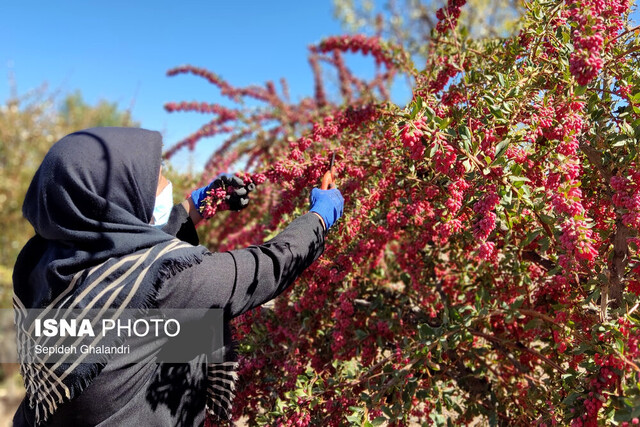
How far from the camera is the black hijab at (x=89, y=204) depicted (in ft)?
4.15

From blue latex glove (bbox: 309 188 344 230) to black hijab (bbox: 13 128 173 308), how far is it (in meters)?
0.58

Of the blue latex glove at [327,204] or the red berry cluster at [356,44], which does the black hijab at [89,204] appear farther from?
the red berry cluster at [356,44]

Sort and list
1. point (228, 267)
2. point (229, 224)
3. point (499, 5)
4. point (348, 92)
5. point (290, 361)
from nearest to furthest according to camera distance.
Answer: point (228, 267)
point (290, 361)
point (229, 224)
point (499, 5)
point (348, 92)

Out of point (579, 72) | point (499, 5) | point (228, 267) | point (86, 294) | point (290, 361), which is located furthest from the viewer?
point (499, 5)

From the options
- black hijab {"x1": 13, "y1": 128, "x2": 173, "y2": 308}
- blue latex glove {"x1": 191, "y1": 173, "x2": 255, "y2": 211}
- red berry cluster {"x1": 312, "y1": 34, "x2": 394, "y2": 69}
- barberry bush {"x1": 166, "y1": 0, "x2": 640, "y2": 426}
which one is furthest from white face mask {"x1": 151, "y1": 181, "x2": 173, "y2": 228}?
red berry cluster {"x1": 312, "y1": 34, "x2": 394, "y2": 69}

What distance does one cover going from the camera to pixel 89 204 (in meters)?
1.27

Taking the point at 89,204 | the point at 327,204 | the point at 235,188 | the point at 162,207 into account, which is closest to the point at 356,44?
the point at 235,188

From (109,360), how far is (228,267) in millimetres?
450

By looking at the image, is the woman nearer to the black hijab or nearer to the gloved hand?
the black hijab

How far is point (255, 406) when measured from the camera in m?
2.19

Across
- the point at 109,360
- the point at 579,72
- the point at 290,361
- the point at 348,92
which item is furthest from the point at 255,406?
the point at 348,92

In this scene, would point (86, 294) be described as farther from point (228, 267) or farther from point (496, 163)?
point (496, 163)

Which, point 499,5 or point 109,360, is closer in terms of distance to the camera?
point 109,360

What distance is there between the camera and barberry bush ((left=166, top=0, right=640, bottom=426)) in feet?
4.20
